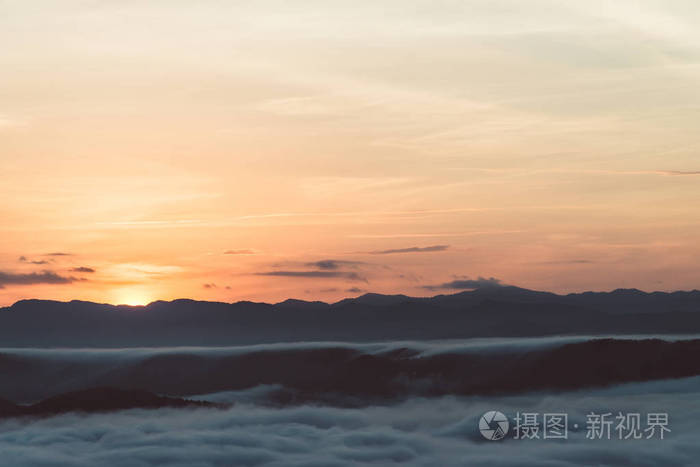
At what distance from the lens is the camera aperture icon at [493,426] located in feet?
446

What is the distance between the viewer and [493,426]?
467ft

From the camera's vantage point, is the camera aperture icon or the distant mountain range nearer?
the distant mountain range

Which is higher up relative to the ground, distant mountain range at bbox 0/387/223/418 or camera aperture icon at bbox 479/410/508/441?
distant mountain range at bbox 0/387/223/418

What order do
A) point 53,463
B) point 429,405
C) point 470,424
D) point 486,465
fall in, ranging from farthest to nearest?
point 429,405 → point 470,424 → point 53,463 → point 486,465

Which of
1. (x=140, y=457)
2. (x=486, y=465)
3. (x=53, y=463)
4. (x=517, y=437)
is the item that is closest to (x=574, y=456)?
(x=486, y=465)

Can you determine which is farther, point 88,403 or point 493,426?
point 493,426

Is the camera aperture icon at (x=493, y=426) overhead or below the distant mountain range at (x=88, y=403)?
below

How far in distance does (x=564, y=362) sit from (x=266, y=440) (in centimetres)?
8321

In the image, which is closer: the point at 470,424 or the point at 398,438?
the point at 398,438

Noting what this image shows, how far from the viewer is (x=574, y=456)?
112m

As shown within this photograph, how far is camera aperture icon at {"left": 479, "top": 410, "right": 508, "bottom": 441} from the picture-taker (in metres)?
136

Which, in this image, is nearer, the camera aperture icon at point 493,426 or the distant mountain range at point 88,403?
the distant mountain range at point 88,403

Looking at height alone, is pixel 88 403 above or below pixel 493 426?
above

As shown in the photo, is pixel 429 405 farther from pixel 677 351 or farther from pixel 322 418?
pixel 677 351
